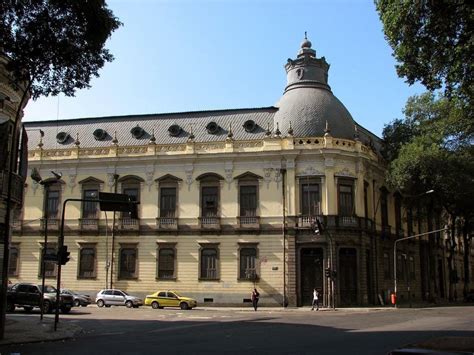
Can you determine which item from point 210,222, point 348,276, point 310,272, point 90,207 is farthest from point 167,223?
point 348,276

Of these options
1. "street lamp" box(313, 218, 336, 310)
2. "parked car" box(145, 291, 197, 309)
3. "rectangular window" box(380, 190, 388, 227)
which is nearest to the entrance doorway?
"street lamp" box(313, 218, 336, 310)

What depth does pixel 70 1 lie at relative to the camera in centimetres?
1480

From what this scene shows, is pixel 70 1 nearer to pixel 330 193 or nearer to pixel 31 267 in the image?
pixel 330 193

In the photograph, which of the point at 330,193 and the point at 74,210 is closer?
the point at 330,193

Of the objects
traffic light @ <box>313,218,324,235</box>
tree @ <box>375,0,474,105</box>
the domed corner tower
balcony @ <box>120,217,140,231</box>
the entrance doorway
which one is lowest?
the entrance doorway

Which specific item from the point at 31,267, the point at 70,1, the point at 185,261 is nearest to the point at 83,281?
the point at 31,267

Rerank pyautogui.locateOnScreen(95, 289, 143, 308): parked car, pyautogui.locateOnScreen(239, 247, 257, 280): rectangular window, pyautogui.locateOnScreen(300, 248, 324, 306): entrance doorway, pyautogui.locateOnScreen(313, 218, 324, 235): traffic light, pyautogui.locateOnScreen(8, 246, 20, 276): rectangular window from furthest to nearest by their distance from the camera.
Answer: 1. pyautogui.locateOnScreen(8, 246, 20, 276): rectangular window
2. pyautogui.locateOnScreen(239, 247, 257, 280): rectangular window
3. pyautogui.locateOnScreen(300, 248, 324, 306): entrance doorway
4. pyautogui.locateOnScreen(95, 289, 143, 308): parked car
5. pyautogui.locateOnScreen(313, 218, 324, 235): traffic light

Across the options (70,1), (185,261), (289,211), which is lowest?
(185,261)

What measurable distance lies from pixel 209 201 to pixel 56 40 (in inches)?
1133

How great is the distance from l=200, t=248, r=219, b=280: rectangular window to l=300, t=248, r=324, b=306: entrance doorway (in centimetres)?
656

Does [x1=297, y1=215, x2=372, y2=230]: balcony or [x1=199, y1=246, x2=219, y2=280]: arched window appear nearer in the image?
[x1=297, y1=215, x2=372, y2=230]: balcony

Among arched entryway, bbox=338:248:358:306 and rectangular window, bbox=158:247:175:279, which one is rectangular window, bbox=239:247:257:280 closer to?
rectangular window, bbox=158:247:175:279

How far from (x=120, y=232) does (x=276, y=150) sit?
13.9 metres

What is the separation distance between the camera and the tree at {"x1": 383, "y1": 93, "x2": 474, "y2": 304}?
42.0 meters
